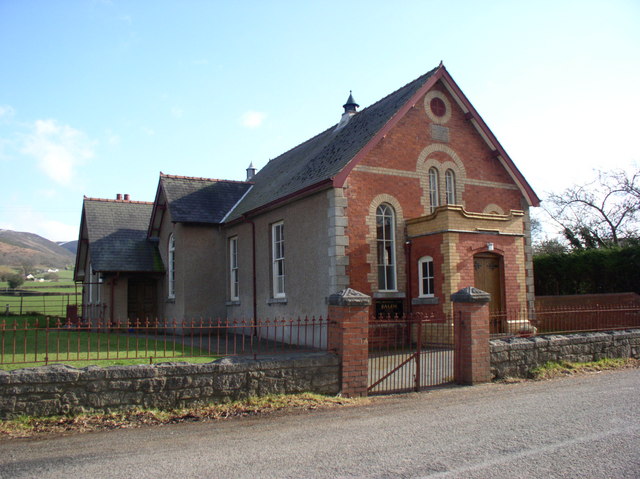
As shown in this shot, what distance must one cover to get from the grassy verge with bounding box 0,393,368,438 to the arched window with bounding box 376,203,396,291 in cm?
695

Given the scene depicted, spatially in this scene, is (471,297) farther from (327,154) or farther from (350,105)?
(350,105)

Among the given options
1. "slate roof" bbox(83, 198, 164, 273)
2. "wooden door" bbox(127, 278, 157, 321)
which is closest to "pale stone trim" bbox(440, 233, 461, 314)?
"slate roof" bbox(83, 198, 164, 273)

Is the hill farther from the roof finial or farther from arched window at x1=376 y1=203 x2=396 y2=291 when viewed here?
arched window at x1=376 y1=203 x2=396 y2=291

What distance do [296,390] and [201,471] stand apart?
3332 millimetres

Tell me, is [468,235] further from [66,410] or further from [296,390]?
[66,410]

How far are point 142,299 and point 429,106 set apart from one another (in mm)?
13677

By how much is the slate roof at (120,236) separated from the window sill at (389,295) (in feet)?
34.6

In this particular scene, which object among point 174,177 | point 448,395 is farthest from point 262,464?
point 174,177

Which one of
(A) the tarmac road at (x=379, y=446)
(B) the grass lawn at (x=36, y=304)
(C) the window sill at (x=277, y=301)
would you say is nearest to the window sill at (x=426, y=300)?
(C) the window sill at (x=277, y=301)

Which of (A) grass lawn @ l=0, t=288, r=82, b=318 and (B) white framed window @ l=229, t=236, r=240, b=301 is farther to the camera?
(A) grass lawn @ l=0, t=288, r=82, b=318

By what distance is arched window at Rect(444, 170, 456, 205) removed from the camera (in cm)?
1731

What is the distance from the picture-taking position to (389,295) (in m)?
15.3

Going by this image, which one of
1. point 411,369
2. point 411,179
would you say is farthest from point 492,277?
point 411,369

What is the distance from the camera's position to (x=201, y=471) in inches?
220
